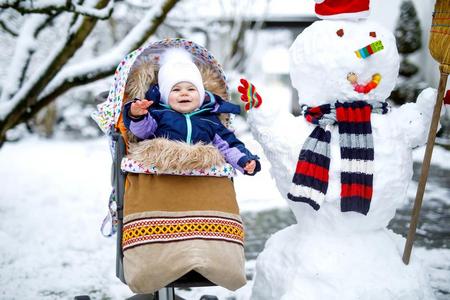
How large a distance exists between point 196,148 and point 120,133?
43 cm

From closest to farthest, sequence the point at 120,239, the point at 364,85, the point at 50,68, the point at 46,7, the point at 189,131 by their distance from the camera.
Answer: the point at 120,239, the point at 189,131, the point at 364,85, the point at 46,7, the point at 50,68

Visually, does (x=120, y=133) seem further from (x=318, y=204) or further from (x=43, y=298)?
(x=43, y=298)

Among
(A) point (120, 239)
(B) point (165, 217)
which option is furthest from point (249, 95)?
(A) point (120, 239)

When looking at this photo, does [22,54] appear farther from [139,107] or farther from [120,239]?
[120,239]

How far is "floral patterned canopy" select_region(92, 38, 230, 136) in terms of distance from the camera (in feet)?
8.77

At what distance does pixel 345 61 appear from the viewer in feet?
8.96

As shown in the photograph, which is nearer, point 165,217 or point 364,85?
point 165,217

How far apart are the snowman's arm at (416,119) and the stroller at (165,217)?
99cm

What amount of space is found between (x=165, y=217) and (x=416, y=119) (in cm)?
149

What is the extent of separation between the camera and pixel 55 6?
3648 millimetres

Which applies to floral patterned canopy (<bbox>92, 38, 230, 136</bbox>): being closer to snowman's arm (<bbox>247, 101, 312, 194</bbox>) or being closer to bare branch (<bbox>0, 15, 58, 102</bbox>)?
snowman's arm (<bbox>247, 101, 312, 194</bbox>)

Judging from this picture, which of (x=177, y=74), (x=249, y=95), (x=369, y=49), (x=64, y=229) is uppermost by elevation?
(x=369, y=49)

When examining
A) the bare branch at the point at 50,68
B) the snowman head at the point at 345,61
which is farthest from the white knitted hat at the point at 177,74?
the bare branch at the point at 50,68

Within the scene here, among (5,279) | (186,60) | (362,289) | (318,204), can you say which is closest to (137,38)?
(186,60)
